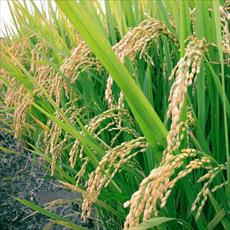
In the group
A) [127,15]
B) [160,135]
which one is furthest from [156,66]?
[160,135]

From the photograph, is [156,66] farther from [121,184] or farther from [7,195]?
[7,195]

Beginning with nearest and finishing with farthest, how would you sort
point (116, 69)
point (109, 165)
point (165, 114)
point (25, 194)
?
1. point (116, 69)
2. point (109, 165)
3. point (165, 114)
4. point (25, 194)

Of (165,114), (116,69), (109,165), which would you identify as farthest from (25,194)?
(116,69)

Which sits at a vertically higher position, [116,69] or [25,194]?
[116,69]

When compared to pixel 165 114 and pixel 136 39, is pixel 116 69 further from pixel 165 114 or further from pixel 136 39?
pixel 165 114

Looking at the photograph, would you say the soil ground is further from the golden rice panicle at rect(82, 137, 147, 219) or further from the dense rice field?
the golden rice panicle at rect(82, 137, 147, 219)

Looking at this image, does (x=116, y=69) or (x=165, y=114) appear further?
(x=165, y=114)

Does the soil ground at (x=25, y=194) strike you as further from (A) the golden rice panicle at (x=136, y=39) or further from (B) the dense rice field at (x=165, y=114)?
(A) the golden rice panicle at (x=136, y=39)

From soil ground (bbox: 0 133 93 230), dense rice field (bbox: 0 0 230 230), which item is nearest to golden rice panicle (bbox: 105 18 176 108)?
dense rice field (bbox: 0 0 230 230)

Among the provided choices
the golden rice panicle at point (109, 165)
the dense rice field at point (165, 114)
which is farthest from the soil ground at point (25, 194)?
the golden rice panicle at point (109, 165)

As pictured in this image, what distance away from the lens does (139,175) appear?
145 cm

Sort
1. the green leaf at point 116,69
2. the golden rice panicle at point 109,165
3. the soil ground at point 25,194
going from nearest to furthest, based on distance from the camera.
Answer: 1. the green leaf at point 116,69
2. the golden rice panicle at point 109,165
3. the soil ground at point 25,194

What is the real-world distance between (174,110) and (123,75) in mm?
224

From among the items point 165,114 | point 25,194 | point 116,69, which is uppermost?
point 116,69
